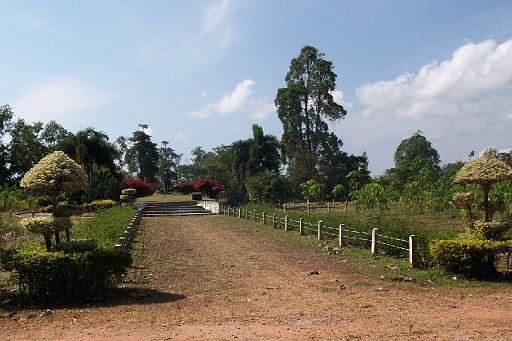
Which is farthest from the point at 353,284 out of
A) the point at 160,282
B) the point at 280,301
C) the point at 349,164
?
the point at 349,164

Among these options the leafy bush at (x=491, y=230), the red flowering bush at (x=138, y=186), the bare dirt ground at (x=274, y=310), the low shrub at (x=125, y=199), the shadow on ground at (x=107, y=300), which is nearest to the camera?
the bare dirt ground at (x=274, y=310)

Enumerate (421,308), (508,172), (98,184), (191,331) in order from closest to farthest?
(191,331) < (421,308) < (508,172) < (98,184)

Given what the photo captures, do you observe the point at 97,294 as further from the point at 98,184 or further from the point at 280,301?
the point at 98,184

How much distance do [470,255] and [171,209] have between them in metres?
30.8

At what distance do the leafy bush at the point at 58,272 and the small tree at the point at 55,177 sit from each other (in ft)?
2.90

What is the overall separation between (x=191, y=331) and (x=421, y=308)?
3975 mm

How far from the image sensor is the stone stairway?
37316 millimetres

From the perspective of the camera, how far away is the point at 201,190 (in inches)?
2153

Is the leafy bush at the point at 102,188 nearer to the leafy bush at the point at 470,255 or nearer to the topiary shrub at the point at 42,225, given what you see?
the topiary shrub at the point at 42,225

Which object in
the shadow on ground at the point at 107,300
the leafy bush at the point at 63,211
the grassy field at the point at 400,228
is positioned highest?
the leafy bush at the point at 63,211

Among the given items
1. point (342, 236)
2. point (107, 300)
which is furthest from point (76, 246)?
A: point (342, 236)

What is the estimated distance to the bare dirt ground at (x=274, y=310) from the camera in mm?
7172

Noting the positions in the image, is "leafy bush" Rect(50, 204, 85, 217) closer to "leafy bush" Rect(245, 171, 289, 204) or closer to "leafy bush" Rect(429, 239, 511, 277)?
"leafy bush" Rect(429, 239, 511, 277)

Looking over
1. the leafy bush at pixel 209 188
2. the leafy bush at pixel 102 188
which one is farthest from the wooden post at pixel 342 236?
the leafy bush at pixel 209 188
